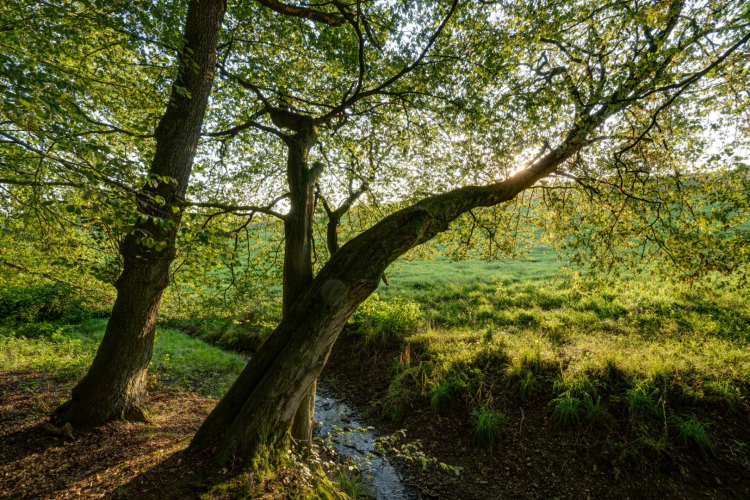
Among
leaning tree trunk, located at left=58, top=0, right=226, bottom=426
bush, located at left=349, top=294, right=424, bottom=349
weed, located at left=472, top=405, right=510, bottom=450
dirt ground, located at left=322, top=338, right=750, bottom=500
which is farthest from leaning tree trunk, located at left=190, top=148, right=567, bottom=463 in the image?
bush, located at left=349, top=294, right=424, bottom=349

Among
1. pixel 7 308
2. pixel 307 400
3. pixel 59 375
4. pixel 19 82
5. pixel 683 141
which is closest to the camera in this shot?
pixel 19 82

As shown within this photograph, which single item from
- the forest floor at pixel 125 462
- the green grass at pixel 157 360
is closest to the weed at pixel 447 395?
the forest floor at pixel 125 462

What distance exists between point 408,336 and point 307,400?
21.0 ft

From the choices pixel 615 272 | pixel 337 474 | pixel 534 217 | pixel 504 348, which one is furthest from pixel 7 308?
pixel 615 272

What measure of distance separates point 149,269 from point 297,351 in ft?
8.48

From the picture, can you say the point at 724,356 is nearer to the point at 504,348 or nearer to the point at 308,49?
the point at 504,348

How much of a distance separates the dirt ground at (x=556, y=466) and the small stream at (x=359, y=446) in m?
0.37

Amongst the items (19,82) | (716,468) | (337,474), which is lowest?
(337,474)

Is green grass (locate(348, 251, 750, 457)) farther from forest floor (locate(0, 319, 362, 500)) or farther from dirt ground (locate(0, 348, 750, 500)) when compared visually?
forest floor (locate(0, 319, 362, 500))

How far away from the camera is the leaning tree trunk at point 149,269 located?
14.6 ft

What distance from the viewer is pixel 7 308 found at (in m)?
13.4

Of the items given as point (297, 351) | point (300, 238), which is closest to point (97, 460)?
point (297, 351)

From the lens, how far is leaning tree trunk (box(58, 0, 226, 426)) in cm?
446

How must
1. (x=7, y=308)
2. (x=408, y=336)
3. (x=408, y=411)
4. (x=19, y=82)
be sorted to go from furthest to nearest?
(x=7, y=308) < (x=408, y=336) < (x=408, y=411) < (x=19, y=82)
